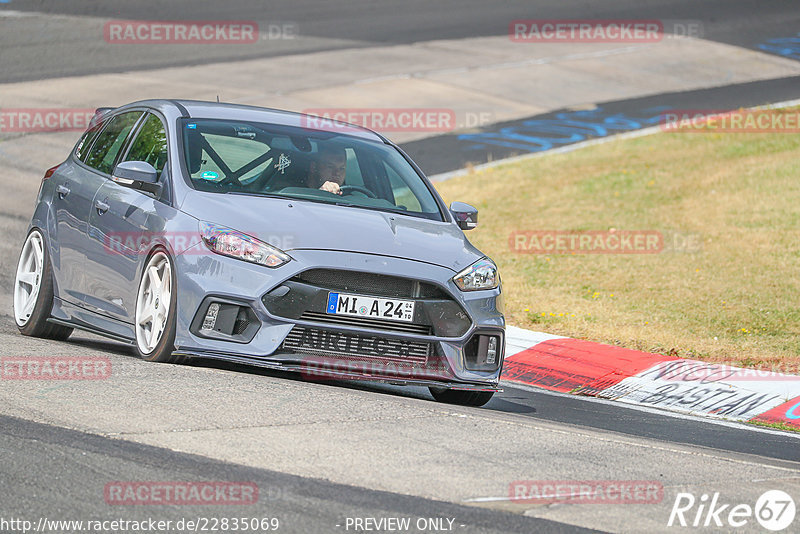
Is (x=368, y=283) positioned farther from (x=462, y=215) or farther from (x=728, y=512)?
(x=728, y=512)

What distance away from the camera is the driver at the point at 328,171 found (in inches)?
323

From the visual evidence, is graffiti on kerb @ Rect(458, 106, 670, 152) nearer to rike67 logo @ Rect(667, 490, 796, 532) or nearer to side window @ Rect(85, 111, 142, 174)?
side window @ Rect(85, 111, 142, 174)

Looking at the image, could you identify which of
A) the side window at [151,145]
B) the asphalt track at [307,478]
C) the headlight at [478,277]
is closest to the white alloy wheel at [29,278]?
the asphalt track at [307,478]

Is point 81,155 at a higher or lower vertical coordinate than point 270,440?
higher

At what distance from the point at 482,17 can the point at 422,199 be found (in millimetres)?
25704

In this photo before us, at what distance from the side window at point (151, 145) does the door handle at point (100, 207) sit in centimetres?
41

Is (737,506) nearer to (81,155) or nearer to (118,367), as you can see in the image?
(118,367)

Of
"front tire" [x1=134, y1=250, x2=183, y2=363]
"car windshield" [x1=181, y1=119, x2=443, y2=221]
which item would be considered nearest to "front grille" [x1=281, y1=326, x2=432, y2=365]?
"front tire" [x1=134, y1=250, x2=183, y2=363]

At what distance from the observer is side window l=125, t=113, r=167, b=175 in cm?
822

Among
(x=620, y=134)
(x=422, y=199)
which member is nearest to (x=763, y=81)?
(x=620, y=134)

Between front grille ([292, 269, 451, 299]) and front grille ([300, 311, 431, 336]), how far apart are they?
0.16 metres

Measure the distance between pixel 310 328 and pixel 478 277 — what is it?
46.3 inches

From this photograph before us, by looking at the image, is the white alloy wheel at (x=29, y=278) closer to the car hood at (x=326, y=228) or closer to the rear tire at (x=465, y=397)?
the car hood at (x=326, y=228)

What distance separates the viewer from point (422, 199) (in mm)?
8656
